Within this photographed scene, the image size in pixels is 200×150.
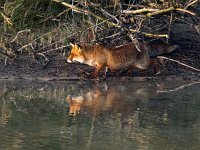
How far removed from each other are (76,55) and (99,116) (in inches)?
117

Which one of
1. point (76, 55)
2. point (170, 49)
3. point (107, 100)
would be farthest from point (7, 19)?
point (107, 100)

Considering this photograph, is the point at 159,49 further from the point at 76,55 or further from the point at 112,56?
the point at 76,55

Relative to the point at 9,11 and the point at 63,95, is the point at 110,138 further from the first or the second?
the point at 9,11

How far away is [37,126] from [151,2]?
165 inches

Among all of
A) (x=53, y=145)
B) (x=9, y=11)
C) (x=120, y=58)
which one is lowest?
(x=53, y=145)

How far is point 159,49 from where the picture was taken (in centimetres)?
988

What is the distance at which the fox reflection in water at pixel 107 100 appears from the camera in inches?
271

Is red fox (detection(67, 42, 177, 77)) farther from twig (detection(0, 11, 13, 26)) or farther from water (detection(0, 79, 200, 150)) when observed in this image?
twig (detection(0, 11, 13, 26))

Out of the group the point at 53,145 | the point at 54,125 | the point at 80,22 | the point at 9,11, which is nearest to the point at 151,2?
the point at 80,22

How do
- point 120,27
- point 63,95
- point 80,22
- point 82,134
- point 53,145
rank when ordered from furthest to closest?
point 80,22 → point 120,27 → point 63,95 → point 82,134 → point 53,145

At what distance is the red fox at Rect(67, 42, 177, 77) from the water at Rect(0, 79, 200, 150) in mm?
590

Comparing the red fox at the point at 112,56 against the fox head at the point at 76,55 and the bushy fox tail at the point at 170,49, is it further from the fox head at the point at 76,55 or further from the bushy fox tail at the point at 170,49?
the bushy fox tail at the point at 170,49

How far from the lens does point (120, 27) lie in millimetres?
9297

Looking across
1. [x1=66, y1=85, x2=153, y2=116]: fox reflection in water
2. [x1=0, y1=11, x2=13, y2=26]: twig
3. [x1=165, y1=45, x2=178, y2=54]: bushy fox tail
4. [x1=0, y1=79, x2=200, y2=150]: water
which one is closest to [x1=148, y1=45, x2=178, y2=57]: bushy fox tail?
[x1=165, y1=45, x2=178, y2=54]: bushy fox tail
